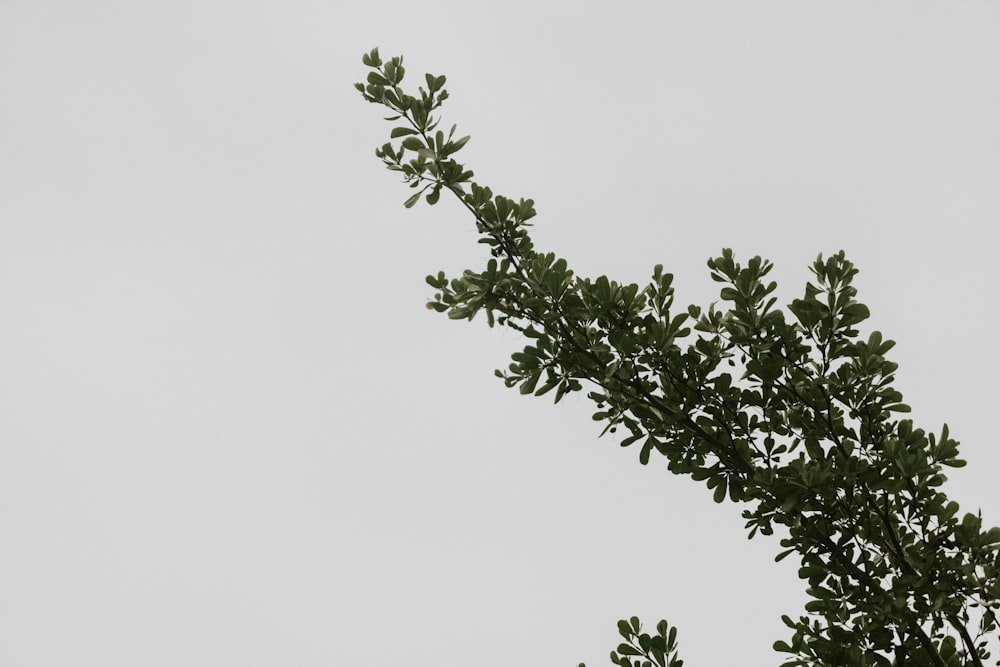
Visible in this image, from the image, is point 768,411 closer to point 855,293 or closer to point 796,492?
point 796,492

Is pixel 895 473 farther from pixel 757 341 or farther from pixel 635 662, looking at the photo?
pixel 635 662

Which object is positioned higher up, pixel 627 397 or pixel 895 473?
pixel 627 397

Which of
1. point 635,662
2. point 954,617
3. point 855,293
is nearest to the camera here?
point 954,617

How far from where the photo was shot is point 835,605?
3920 millimetres

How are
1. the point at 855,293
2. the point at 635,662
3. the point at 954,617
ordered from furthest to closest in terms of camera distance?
1. the point at 635,662
2. the point at 855,293
3. the point at 954,617

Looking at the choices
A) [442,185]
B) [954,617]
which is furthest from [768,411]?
[442,185]

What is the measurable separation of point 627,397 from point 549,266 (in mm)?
739

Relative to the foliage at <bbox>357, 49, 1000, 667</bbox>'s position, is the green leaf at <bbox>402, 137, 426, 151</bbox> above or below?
above

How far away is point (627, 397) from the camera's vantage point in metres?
4.03

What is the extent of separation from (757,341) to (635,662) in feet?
5.78

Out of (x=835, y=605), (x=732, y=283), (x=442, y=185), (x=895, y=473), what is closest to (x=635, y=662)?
(x=835, y=605)

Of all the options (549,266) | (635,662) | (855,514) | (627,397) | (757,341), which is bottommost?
(635,662)

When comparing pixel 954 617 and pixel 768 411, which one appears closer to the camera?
pixel 954 617

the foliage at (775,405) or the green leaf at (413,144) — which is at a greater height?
the green leaf at (413,144)
